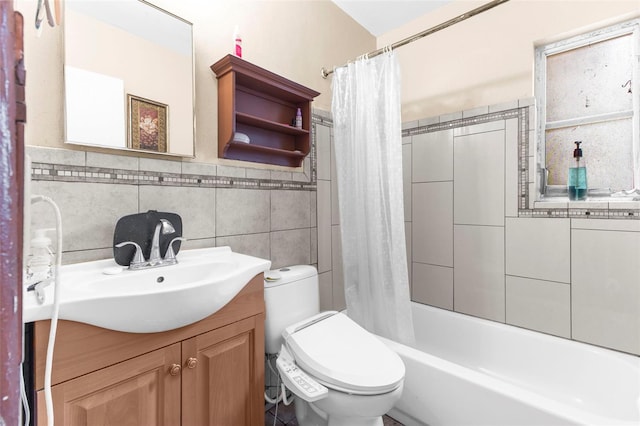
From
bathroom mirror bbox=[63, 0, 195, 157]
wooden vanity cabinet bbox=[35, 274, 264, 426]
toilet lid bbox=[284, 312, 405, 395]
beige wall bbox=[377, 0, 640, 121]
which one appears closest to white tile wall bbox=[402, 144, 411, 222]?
beige wall bbox=[377, 0, 640, 121]

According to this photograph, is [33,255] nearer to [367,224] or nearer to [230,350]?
[230,350]

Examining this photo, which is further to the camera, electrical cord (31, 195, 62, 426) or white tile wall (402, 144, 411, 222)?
white tile wall (402, 144, 411, 222)

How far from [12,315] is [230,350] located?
0.99 m

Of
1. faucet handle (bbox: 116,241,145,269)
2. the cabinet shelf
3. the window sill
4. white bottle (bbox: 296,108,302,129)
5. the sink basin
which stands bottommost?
the sink basin

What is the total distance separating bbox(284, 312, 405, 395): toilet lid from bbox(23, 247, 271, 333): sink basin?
0.41 metres

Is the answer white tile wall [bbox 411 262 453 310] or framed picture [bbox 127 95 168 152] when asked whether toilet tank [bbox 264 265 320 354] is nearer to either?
framed picture [bbox 127 95 168 152]

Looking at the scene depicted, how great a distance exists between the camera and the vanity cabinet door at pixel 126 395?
771 mm

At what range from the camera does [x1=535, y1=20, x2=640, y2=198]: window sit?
5.11 ft

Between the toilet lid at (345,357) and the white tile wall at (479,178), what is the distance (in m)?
1.08

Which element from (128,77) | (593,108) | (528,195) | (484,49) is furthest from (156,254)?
(593,108)

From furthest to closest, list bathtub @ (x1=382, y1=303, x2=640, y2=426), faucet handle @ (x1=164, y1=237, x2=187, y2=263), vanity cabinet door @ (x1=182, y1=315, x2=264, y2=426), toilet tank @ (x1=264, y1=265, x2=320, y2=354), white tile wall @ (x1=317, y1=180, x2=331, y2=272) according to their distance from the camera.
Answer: white tile wall @ (x1=317, y1=180, x2=331, y2=272) → toilet tank @ (x1=264, y1=265, x2=320, y2=354) → faucet handle @ (x1=164, y1=237, x2=187, y2=263) → bathtub @ (x1=382, y1=303, x2=640, y2=426) → vanity cabinet door @ (x1=182, y1=315, x2=264, y2=426)

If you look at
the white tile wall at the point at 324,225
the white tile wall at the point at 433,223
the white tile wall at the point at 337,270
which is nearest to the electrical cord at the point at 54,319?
the white tile wall at the point at 324,225

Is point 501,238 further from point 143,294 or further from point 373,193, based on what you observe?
point 143,294

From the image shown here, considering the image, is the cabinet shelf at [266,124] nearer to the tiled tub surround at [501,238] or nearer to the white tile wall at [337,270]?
the tiled tub surround at [501,238]
